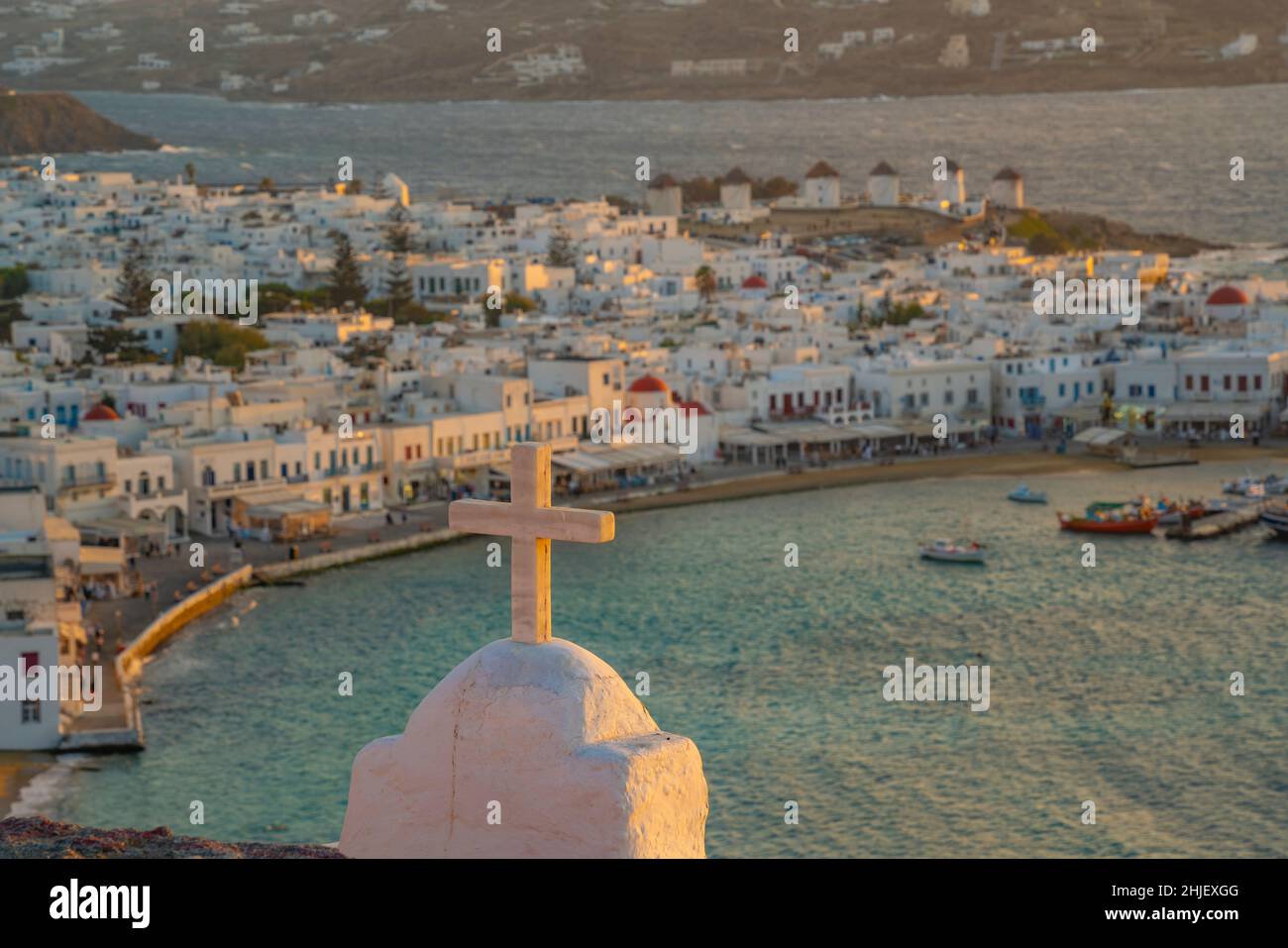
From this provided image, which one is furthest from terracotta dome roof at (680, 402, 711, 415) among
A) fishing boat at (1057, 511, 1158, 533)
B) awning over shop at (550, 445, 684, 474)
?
fishing boat at (1057, 511, 1158, 533)

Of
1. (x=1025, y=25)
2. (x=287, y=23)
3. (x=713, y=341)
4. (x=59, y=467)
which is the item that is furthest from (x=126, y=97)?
(x=59, y=467)

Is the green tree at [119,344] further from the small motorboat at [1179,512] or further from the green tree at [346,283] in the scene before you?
the small motorboat at [1179,512]

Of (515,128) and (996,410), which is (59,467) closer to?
(996,410)

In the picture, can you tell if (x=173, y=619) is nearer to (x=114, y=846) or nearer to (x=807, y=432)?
(x=807, y=432)

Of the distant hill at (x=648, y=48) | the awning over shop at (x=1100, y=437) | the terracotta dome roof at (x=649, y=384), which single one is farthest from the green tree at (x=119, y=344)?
→ the distant hill at (x=648, y=48)

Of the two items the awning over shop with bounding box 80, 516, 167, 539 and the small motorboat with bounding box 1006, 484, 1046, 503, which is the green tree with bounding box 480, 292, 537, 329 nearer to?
the small motorboat with bounding box 1006, 484, 1046, 503

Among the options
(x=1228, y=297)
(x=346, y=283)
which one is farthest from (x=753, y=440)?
(x=346, y=283)
